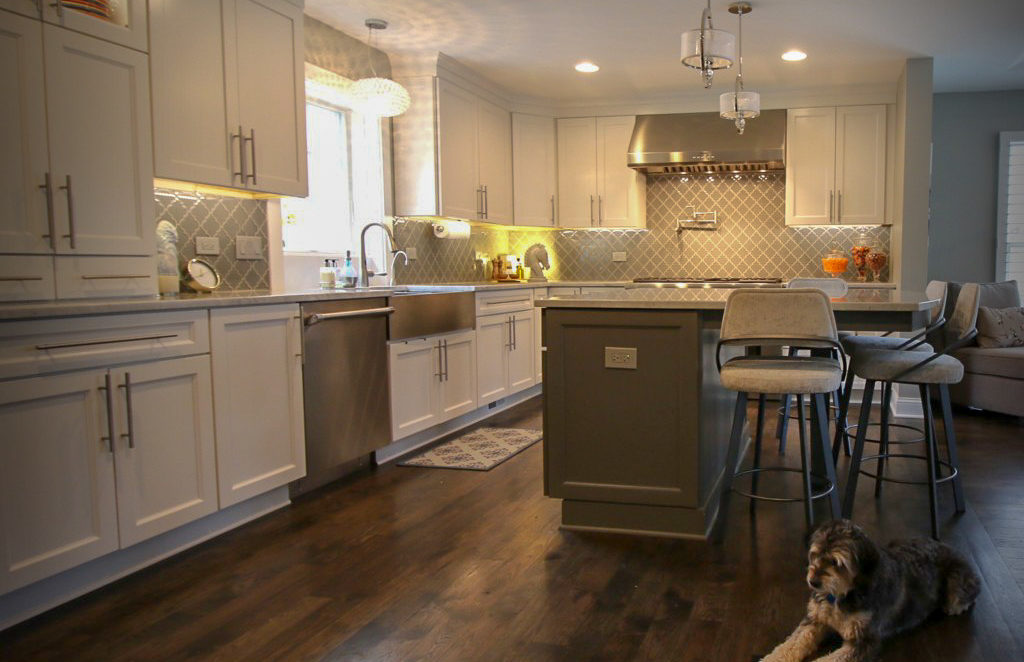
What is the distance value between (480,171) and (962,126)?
412 cm

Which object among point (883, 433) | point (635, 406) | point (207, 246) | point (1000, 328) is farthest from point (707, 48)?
point (1000, 328)

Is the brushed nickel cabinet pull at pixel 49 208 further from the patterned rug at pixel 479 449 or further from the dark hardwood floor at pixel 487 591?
the patterned rug at pixel 479 449

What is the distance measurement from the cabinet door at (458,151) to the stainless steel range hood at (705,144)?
4.57ft

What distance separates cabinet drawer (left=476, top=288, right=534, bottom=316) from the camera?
5188mm

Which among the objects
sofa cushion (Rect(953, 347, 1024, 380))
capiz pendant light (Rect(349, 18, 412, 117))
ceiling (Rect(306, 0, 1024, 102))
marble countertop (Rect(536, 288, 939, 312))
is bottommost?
sofa cushion (Rect(953, 347, 1024, 380))

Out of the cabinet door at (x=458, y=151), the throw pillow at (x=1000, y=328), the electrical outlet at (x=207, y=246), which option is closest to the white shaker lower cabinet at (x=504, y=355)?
the cabinet door at (x=458, y=151)

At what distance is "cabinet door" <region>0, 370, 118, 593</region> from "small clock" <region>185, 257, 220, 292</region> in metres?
1.06

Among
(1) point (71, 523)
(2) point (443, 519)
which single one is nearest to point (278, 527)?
(2) point (443, 519)

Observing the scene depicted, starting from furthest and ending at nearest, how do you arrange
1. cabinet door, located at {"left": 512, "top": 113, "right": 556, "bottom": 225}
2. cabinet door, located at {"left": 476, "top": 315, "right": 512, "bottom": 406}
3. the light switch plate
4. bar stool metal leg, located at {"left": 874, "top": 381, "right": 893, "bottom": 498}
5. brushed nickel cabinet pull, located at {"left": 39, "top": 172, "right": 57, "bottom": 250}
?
cabinet door, located at {"left": 512, "top": 113, "right": 556, "bottom": 225}, cabinet door, located at {"left": 476, "top": 315, "right": 512, "bottom": 406}, the light switch plate, bar stool metal leg, located at {"left": 874, "top": 381, "right": 893, "bottom": 498}, brushed nickel cabinet pull, located at {"left": 39, "top": 172, "right": 57, "bottom": 250}

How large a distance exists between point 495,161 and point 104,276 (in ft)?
12.5

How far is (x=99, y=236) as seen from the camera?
2.71 meters

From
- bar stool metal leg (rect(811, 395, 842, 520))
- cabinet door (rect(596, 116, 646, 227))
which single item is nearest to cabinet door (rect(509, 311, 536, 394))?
cabinet door (rect(596, 116, 646, 227))

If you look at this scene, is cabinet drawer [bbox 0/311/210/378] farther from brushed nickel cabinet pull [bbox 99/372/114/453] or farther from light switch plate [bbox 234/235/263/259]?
light switch plate [bbox 234/235/263/259]

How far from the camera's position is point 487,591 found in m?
2.49
